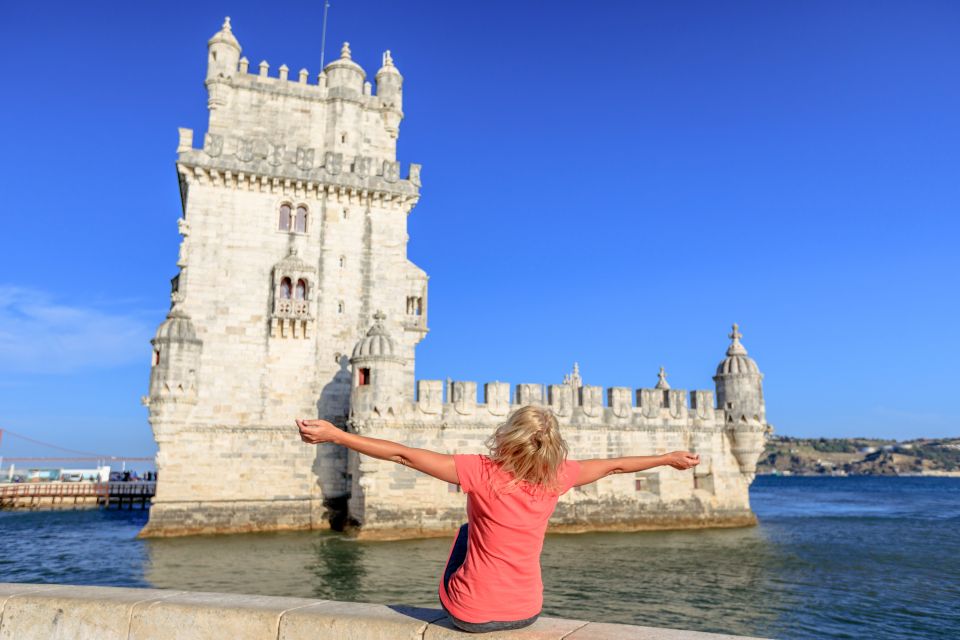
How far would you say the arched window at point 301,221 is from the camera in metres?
25.1

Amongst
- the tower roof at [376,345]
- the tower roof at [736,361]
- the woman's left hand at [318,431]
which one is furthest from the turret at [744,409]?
the woman's left hand at [318,431]

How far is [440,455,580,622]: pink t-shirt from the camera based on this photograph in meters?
3.91

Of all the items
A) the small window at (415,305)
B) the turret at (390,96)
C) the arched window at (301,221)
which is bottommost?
the small window at (415,305)

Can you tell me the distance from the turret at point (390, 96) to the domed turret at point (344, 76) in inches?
37.0

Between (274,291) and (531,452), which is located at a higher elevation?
(274,291)

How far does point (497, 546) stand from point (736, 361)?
80.8 feet

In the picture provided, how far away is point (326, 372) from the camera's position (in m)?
24.5

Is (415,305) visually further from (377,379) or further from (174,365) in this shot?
(174,365)

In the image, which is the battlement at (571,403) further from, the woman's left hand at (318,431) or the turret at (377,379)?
the woman's left hand at (318,431)

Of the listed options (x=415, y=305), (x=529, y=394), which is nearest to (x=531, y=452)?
(x=529, y=394)

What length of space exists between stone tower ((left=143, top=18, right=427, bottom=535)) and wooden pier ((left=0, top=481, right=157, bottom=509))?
18.4 metres

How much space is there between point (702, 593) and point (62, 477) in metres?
51.8

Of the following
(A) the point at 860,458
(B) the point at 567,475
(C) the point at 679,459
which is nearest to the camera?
(B) the point at 567,475

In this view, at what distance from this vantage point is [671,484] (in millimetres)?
25188
